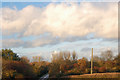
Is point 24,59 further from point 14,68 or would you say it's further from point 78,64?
point 78,64

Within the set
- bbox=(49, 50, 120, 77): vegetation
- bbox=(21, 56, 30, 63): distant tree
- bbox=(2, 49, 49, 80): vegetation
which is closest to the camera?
bbox=(2, 49, 49, 80): vegetation

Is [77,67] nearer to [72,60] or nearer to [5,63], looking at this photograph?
[72,60]

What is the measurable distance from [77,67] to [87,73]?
1072 mm

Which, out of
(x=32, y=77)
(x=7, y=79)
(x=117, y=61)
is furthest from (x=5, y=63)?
(x=117, y=61)

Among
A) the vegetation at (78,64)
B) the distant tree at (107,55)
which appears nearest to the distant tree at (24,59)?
the vegetation at (78,64)

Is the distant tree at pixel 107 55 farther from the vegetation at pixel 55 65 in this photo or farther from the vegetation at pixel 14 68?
the vegetation at pixel 14 68

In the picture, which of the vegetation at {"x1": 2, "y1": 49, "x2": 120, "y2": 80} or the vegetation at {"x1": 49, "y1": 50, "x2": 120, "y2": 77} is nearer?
the vegetation at {"x1": 2, "y1": 49, "x2": 120, "y2": 80}

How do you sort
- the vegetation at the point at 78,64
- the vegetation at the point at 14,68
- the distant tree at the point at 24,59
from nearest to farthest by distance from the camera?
the vegetation at the point at 14,68, the distant tree at the point at 24,59, the vegetation at the point at 78,64

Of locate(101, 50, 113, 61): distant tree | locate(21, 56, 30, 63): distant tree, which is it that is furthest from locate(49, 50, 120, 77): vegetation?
locate(21, 56, 30, 63): distant tree

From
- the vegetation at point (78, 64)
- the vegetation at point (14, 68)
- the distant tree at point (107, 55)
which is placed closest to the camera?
the vegetation at point (14, 68)

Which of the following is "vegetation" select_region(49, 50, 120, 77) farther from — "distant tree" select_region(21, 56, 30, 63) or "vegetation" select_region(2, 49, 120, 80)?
"distant tree" select_region(21, 56, 30, 63)

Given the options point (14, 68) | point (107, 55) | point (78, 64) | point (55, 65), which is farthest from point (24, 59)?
point (107, 55)

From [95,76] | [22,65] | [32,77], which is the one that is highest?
[22,65]

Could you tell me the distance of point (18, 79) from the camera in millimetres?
7125
